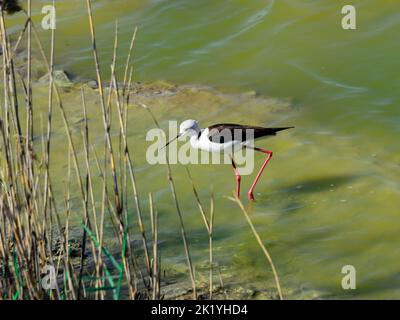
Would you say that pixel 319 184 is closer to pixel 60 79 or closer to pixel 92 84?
pixel 92 84

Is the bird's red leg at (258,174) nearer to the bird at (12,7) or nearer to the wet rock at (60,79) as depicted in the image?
the wet rock at (60,79)

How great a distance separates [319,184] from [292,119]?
4.55 ft

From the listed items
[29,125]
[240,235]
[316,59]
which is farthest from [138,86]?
[29,125]

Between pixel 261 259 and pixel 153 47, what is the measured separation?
5329 millimetres

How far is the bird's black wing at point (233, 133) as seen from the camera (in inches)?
278

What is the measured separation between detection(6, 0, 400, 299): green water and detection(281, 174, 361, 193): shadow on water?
0.02m

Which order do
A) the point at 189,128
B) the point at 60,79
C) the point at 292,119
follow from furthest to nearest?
the point at 60,79, the point at 292,119, the point at 189,128

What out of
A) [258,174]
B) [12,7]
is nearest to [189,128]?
[258,174]

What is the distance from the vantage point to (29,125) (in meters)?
4.06

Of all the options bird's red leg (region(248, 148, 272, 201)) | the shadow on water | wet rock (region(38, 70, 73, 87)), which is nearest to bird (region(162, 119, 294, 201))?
bird's red leg (region(248, 148, 272, 201))

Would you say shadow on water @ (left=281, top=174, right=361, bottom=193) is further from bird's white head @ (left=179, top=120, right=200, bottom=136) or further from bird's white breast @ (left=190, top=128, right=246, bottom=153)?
bird's white head @ (left=179, top=120, right=200, bottom=136)

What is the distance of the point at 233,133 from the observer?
23.4 ft

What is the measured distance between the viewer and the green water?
6.08 meters
